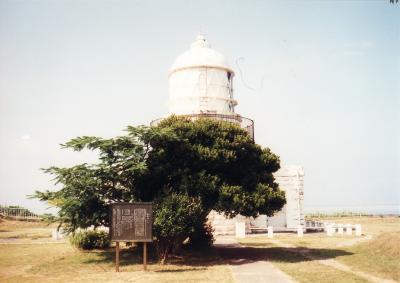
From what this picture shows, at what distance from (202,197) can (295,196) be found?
785 inches

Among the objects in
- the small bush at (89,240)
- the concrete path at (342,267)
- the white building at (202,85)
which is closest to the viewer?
the concrete path at (342,267)

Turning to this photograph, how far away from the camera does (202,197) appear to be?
64.8 ft

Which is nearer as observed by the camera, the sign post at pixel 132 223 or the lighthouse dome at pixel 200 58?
the sign post at pixel 132 223

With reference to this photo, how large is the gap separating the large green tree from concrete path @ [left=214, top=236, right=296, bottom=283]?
2290mm

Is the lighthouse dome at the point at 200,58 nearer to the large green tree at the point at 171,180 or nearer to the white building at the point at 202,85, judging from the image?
the white building at the point at 202,85

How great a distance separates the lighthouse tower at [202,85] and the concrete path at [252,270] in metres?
10.3

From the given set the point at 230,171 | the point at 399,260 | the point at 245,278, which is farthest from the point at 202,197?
the point at 399,260

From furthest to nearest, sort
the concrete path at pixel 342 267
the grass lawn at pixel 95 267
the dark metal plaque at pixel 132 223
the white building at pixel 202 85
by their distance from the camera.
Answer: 1. the white building at pixel 202 85
2. the dark metal plaque at pixel 132 223
3. the grass lawn at pixel 95 267
4. the concrete path at pixel 342 267

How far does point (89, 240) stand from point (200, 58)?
47.6 ft

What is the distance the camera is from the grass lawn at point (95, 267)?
15.0 metres

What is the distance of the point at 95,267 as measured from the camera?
1812 centimetres

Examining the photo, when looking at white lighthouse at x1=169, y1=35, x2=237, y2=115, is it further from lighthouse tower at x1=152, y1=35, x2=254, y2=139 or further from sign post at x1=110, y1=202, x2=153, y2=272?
sign post at x1=110, y1=202, x2=153, y2=272

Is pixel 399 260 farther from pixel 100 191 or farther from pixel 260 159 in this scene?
pixel 100 191

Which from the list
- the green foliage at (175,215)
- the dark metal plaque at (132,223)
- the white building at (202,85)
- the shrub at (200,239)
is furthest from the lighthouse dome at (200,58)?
the dark metal plaque at (132,223)
